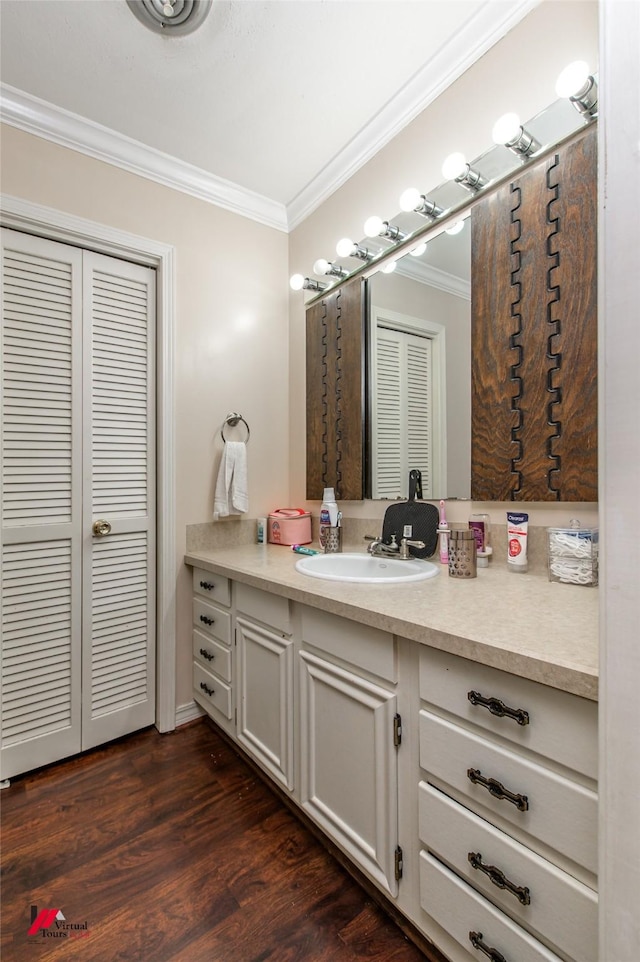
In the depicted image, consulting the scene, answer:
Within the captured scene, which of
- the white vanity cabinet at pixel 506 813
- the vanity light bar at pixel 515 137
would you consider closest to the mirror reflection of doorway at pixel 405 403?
the vanity light bar at pixel 515 137

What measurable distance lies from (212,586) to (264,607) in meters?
0.42

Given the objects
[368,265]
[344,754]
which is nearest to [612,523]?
[344,754]

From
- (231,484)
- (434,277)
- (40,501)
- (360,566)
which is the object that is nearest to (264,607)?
(360,566)

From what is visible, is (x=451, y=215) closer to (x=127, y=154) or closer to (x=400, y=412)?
(x=400, y=412)

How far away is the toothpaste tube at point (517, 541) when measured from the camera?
4.04ft

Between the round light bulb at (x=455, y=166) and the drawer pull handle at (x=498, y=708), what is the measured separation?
1.42 meters

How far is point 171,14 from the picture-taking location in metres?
1.26

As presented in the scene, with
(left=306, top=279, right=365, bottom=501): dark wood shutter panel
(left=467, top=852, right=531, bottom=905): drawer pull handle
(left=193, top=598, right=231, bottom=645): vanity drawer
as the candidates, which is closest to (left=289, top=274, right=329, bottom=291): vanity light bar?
(left=306, top=279, right=365, bottom=501): dark wood shutter panel

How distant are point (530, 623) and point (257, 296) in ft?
6.38

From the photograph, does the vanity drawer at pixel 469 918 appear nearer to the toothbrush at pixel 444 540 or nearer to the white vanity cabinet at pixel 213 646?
the toothbrush at pixel 444 540

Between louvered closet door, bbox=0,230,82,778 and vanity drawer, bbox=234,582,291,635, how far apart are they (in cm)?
70

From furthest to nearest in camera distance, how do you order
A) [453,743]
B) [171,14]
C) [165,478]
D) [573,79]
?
[165,478] < [171,14] < [573,79] < [453,743]

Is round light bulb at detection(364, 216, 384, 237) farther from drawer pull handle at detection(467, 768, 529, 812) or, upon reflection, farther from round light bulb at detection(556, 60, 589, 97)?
drawer pull handle at detection(467, 768, 529, 812)

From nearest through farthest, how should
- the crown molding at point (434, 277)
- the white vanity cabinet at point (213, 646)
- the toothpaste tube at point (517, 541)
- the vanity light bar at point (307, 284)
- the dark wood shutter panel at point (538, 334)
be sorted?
the dark wood shutter panel at point (538, 334)
the toothpaste tube at point (517, 541)
the crown molding at point (434, 277)
the white vanity cabinet at point (213, 646)
the vanity light bar at point (307, 284)
